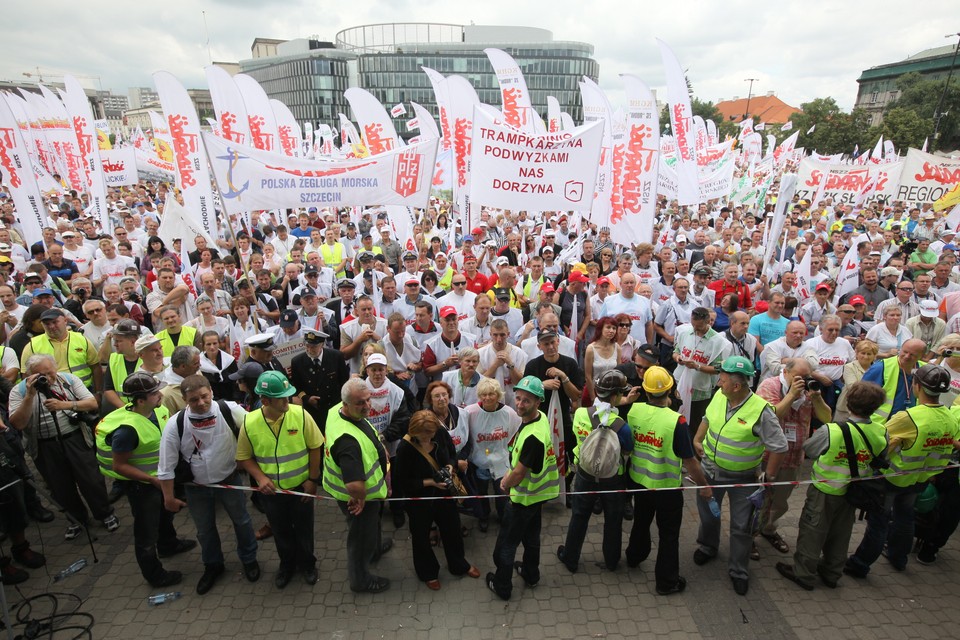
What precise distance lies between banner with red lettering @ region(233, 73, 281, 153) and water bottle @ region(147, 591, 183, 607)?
1085 cm

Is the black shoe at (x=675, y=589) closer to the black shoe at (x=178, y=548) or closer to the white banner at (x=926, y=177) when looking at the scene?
the black shoe at (x=178, y=548)

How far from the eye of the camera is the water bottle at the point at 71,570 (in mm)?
4391

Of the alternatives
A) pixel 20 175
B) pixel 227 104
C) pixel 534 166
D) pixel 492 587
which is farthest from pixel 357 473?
pixel 20 175

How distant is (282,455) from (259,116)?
1155 cm

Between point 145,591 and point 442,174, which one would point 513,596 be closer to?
point 145,591

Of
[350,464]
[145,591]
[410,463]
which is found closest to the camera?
[350,464]

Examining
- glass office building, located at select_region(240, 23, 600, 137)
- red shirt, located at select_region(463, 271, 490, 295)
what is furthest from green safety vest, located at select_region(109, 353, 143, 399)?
glass office building, located at select_region(240, 23, 600, 137)

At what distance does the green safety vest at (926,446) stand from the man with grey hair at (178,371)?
5.57 meters

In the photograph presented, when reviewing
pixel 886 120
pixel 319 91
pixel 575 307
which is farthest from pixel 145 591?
pixel 319 91

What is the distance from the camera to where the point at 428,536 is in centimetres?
416

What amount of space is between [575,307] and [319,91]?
10784cm

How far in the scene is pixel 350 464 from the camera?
12.1 ft

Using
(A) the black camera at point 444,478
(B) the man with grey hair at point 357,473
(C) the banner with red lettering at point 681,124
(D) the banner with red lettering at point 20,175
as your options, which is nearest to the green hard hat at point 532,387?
(A) the black camera at point 444,478

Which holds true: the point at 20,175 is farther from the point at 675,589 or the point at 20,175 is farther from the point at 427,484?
the point at 675,589
